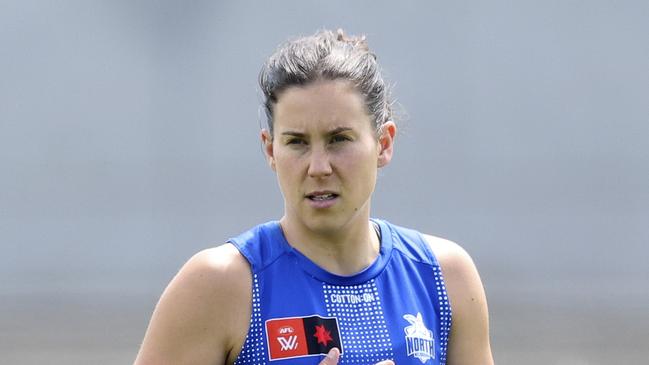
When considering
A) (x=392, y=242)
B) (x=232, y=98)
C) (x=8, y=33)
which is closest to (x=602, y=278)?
(x=232, y=98)

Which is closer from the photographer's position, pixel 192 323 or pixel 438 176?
pixel 192 323

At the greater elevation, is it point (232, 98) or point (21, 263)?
point (232, 98)

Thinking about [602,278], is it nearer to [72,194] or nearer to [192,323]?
[72,194]

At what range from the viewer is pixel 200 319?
7.76ft

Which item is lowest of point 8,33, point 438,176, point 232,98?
point 438,176

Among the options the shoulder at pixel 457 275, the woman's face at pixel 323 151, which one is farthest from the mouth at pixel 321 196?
the shoulder at pixel 457 275

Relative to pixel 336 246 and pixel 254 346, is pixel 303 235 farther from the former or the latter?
pixel 254 346

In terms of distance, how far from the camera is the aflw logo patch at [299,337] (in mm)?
2387

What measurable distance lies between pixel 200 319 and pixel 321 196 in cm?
35

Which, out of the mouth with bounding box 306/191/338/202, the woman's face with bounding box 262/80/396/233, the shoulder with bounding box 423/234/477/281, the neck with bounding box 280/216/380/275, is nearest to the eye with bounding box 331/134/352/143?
the woman's face with bounding box 262/80/396/233

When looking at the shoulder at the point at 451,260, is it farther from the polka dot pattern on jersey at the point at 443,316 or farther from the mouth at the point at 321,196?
the mouth at the point at 321,196

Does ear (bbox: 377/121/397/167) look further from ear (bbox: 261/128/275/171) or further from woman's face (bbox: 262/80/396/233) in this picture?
ear (bbox: 261/128/275/171)

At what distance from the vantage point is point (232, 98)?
8.85m

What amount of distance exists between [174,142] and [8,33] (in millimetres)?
1452
